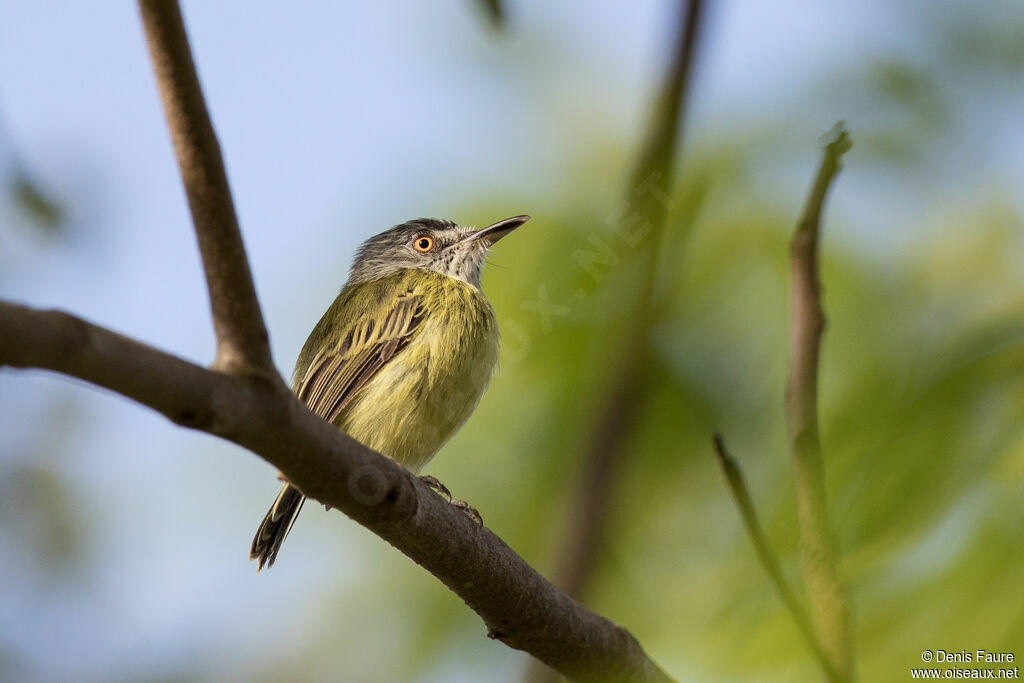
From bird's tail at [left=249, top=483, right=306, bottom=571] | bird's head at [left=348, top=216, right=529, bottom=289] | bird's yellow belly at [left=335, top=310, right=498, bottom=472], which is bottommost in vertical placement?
bird's tail at [left=249, top=483, right=306, bottom=571]

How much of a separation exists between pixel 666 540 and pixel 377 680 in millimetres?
1674

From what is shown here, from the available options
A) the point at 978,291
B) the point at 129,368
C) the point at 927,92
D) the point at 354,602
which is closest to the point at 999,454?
the point at 978,291

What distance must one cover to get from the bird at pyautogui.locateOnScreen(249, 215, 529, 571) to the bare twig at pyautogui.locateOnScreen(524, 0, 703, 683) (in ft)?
4.99

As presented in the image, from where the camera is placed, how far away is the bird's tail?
4.98 meters

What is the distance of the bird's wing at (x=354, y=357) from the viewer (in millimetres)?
4969

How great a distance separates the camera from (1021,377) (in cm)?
245

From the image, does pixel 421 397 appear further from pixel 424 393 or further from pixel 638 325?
pixel 638 325

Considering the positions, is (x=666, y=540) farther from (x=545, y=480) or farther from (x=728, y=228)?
(x=728, y=228)

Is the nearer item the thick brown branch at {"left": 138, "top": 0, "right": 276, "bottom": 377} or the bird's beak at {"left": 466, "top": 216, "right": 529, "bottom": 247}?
the thick brown branch at {"left": 138, "top": 0, "right": 276, "bottom": 377}

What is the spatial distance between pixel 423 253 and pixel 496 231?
5.40 ft

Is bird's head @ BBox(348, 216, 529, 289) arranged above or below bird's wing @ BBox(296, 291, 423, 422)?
above

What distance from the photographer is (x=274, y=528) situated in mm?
5031

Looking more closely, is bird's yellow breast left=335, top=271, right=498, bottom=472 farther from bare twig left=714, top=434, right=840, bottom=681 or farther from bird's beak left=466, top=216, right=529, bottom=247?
bare twig left=714, top=434, right=840, bottom=681

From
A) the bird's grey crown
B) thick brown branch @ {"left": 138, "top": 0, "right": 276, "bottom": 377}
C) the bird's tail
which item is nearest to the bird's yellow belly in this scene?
the bird's tail
